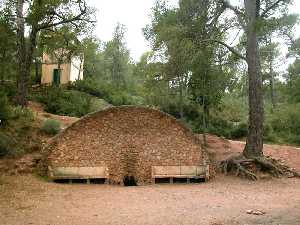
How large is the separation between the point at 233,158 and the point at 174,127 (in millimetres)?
3240

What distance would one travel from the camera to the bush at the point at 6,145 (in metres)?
18.3

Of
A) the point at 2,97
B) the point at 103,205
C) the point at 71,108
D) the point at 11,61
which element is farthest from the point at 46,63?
the point at 103,205

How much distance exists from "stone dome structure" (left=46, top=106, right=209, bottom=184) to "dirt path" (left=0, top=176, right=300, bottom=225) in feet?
3.56

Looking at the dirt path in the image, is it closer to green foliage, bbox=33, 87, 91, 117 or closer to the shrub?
the shrub

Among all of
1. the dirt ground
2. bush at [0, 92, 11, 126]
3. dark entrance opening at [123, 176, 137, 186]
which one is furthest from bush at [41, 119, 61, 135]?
dark entrance opening at [123, 176, 137, 186]

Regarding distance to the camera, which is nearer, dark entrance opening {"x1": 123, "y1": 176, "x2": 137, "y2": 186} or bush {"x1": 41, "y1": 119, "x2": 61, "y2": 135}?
dark entrance opening {"x1": 123, "y1": 176, "x2": 137, "y2": 186}

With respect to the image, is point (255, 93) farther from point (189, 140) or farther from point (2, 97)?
point (2, 97)

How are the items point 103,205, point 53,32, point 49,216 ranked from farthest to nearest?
1. point 53,32
2. point 103,205
3. point 49,216

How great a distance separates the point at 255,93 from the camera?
20703 mm

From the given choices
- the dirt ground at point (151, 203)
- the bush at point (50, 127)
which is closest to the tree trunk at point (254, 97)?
the dirt ground at point (151, 203)

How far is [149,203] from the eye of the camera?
47.2 feet

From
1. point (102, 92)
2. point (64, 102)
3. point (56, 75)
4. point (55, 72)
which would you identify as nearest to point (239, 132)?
point (64, 102)

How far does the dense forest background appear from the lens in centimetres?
2036

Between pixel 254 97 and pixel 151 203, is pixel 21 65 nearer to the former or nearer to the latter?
pixel 254 97
